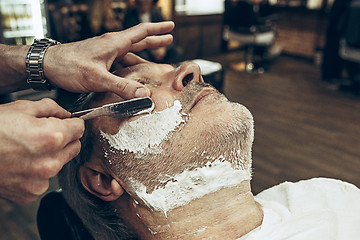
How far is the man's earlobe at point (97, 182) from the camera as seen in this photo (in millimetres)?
1126

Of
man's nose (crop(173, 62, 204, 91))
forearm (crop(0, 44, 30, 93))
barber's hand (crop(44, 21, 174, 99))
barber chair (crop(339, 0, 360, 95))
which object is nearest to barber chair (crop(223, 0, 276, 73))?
barber chair (crop(339, 0, 360, 95))

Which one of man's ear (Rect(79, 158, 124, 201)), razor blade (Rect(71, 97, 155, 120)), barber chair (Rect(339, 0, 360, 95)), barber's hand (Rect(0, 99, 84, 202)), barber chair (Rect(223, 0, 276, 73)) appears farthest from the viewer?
barber chair (Rect(223, 0, 276, 73))

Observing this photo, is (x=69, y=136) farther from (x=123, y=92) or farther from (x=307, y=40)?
(x=307, y=40)

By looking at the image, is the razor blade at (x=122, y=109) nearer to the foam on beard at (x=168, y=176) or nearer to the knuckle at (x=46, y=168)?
the foam on beard at (x=168, y=176)

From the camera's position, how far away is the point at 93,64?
97 cm

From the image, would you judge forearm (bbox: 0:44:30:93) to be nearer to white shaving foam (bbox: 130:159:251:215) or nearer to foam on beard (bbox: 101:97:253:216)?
foam on beard (bbox: 101:97:253:216)

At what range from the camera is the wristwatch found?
1.07 m

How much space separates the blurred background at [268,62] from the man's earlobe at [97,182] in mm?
317

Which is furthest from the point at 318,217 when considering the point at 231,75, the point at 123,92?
the point at 231,75

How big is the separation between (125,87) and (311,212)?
2.83ft

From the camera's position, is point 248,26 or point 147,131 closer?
point 147,131

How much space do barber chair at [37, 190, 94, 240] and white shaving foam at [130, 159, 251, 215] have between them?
0.33 m

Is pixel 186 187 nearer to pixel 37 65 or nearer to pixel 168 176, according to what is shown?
pixel 168 176

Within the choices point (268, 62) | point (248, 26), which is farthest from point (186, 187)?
point (268, 62)
